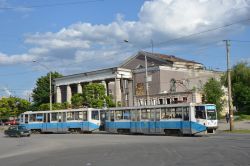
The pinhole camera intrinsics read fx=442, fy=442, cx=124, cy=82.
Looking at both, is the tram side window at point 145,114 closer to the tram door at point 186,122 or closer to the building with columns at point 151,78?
the tram door at point 186,122

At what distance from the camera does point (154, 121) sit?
40.9 meters

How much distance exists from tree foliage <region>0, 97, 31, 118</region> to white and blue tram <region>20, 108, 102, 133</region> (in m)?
45.6

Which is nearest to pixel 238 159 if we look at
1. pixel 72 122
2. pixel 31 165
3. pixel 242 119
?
pixel 31 165

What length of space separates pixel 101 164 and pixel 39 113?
40.4m

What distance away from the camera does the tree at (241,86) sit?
7356 centimetres

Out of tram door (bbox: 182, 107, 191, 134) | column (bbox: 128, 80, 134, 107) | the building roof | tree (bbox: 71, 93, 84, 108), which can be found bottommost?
tram door (bbox: 182, 107, 191, 134)

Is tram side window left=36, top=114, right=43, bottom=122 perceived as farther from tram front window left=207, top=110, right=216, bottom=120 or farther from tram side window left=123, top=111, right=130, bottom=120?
tram front window left=207, top=110, right=216, bottom=120

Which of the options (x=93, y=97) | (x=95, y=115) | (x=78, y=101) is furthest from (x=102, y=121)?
(x=78, y=101)

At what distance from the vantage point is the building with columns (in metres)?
82.6

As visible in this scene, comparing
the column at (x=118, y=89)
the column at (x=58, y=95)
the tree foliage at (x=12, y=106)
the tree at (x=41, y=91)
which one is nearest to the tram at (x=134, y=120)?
the column at (x=118, y=89)

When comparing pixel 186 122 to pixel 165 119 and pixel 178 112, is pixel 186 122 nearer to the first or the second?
pixel 178 112

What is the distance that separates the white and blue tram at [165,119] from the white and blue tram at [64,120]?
3172 mm

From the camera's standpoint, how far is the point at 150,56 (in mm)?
88500

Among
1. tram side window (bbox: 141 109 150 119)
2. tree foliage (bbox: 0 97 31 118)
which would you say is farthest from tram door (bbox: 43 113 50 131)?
tree foliage (bbox: 0 97 31 118)
